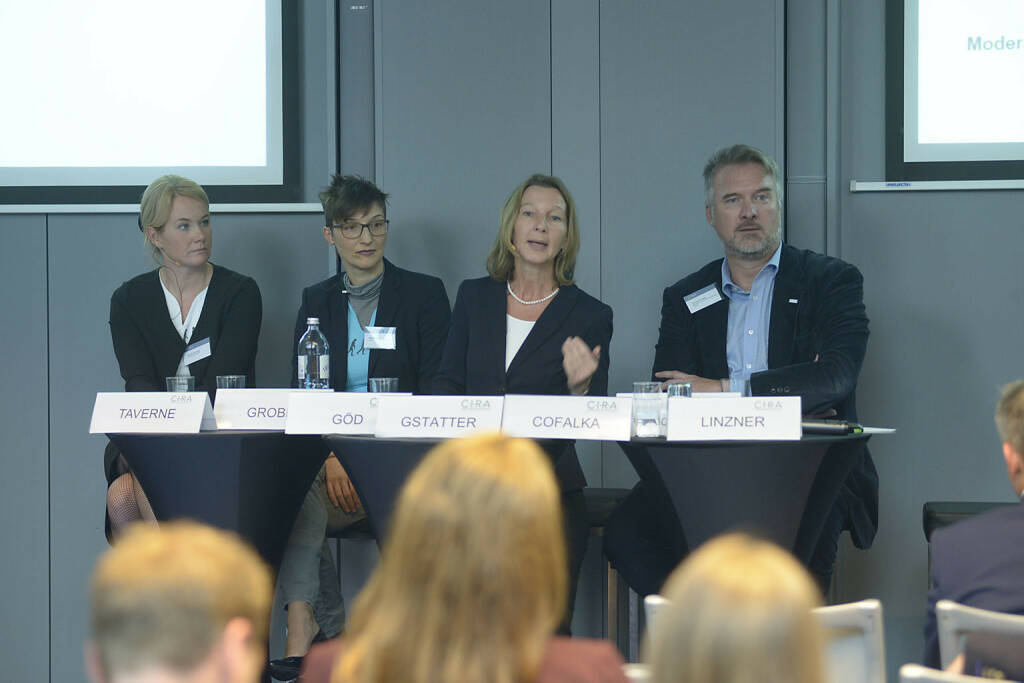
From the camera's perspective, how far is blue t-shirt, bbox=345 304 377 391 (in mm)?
3947

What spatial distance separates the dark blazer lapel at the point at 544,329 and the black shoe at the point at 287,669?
1.19 meters

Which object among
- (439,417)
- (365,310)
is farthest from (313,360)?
(439,417)

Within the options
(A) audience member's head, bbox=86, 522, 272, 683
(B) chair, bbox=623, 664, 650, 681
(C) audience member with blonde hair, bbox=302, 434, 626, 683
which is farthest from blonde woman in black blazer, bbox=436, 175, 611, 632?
(A) audience member's head, bbox=86, 522, 272, 683

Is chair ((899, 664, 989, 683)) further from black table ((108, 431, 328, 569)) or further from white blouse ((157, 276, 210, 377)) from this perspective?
white blouse ((157, 276, 210, 377))

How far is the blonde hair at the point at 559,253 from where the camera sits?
3.67m

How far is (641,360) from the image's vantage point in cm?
437

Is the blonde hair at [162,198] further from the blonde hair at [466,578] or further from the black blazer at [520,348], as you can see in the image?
the blonde hair at [466,578]

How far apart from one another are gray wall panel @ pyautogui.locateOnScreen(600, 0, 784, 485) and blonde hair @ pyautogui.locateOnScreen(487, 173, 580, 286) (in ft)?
2.23

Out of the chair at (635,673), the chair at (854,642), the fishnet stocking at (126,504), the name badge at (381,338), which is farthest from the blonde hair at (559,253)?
the chair at (635,673)

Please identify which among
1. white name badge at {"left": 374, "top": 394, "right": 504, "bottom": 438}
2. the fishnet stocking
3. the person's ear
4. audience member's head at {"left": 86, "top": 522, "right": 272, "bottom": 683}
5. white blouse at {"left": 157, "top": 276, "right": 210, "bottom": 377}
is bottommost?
the fishnet stocking

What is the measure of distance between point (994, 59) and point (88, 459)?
13.5 ft

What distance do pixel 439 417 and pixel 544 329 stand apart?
0.83 meters

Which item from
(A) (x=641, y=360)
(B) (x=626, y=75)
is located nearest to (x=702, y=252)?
(A) (x=641, y=360)

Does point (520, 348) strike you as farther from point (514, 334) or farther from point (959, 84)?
point (959, 84)
